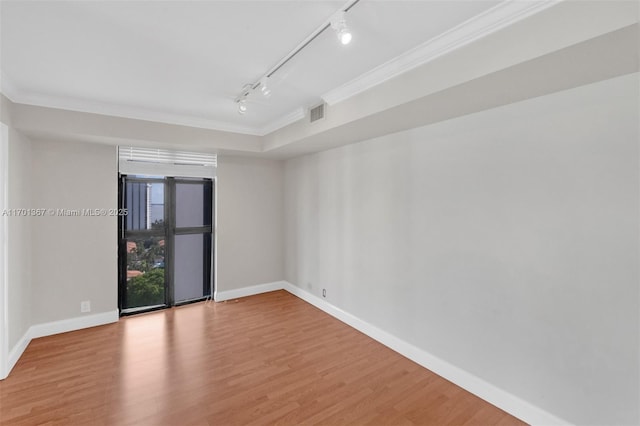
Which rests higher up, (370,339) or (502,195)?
(502,195)

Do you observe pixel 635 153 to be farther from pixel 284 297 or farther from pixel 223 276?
pixel 223 276

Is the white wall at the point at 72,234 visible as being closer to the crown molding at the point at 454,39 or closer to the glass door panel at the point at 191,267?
the glass door panel at the point at 191,267

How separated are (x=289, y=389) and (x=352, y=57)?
2.69m

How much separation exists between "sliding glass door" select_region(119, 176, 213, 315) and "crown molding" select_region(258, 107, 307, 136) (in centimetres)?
133

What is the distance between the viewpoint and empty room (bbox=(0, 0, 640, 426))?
5.44ft

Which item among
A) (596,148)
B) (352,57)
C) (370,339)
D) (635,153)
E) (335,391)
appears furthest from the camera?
(370,339)

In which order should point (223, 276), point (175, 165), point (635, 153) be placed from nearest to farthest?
point (635, 153) → point (175, 165) → point (223, 276)

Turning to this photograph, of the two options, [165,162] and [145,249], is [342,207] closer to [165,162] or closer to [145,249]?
[165,162]

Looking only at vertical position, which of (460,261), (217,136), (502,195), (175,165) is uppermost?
(217,136)

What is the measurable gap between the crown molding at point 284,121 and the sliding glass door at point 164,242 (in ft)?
4.37

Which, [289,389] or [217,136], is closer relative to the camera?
[289,389]

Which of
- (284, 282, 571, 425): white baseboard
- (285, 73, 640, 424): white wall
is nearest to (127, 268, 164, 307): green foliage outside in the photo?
(284, 282, 571, 425): white baseboard

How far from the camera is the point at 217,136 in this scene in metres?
3.82

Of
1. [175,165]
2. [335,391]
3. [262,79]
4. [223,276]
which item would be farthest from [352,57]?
[223,276]
